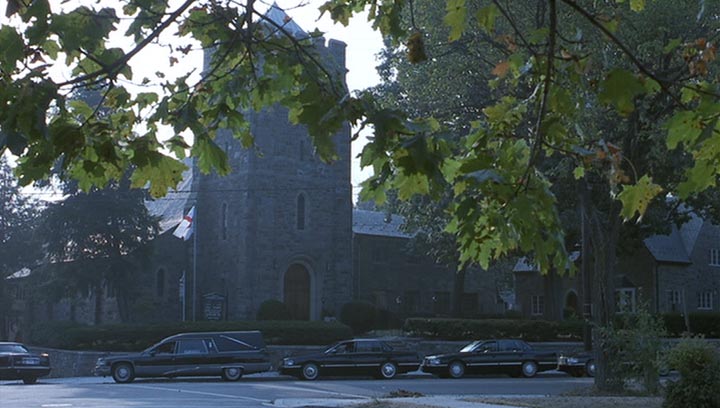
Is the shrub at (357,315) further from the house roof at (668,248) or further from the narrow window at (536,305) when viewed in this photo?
the house roof at (668,248)

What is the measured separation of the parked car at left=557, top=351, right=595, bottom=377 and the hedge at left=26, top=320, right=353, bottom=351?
376 inches

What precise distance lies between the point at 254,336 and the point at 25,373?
7668 mm

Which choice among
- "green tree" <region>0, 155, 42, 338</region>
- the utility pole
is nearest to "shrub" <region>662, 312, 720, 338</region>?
the utility pole

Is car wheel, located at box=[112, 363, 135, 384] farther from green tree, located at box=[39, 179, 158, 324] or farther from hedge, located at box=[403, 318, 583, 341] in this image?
hedge, located at box=[403, 318, 583, 341]

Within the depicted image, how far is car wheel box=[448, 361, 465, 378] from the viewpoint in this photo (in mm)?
34250

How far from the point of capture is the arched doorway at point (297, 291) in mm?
48375

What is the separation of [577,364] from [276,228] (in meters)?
18.2

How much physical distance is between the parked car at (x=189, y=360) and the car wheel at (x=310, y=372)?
5.09 feet

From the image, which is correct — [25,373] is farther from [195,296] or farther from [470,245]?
[470,245]

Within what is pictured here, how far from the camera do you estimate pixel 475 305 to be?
2442 inches


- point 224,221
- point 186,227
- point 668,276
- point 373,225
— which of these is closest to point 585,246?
point 224,221

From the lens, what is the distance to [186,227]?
5144cm

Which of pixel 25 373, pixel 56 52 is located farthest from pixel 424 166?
pixel 25 373

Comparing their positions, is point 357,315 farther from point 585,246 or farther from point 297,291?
point 585,246
